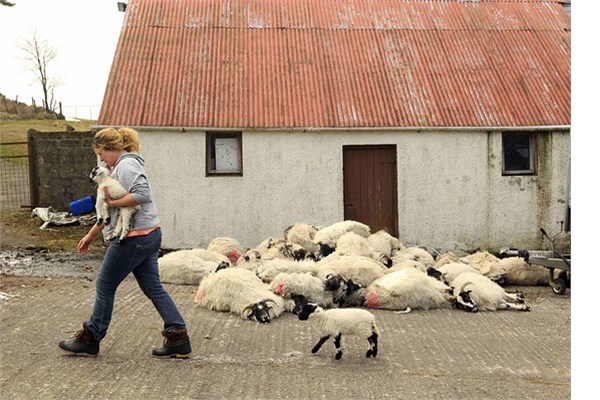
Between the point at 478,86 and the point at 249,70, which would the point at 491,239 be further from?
the point at 249,70

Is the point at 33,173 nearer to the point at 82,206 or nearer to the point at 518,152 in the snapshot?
the point at 82,206

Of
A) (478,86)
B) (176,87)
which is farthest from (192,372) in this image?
(478,86)

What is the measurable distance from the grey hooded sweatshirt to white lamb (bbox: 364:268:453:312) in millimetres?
4007

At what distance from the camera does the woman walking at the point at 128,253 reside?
239 inches

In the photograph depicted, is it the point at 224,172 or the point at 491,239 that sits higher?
the point at 224,172

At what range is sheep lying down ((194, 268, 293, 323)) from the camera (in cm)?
834

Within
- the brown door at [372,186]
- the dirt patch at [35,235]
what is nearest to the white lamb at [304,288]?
the brown door at [372,186]

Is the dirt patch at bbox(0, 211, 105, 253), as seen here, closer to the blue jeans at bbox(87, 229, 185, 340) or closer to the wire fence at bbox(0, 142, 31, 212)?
the wire fence at bbox(0, 142, 31, 212)

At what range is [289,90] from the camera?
1666 cm

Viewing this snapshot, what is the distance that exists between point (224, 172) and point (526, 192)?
666 cm

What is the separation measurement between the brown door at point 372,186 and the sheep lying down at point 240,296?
7.04 m

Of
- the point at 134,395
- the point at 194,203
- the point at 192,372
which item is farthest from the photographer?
the point at 194,203

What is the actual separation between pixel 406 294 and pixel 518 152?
27.4ft

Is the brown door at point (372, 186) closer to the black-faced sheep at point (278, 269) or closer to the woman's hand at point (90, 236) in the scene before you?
the black-faced sheep at point (278, 269)
